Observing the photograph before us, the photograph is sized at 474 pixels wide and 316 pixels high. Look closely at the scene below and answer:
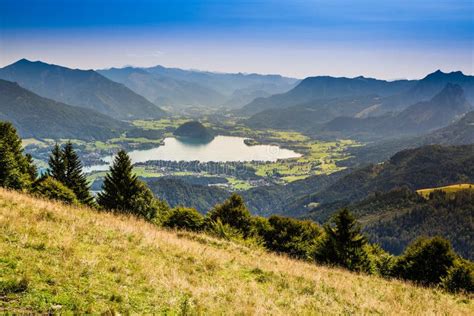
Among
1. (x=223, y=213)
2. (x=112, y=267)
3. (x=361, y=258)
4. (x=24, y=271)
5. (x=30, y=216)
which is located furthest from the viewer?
(x=223, y=213)

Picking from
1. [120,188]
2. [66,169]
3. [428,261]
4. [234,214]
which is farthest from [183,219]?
[66,169]

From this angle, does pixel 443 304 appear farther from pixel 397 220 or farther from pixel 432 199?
pixel 432 199

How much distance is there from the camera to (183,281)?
435 inches

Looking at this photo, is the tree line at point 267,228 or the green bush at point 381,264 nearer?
the tree line at point 267,228

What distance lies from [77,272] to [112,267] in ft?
3.97

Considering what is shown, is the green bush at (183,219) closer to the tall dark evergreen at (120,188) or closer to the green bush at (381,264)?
the tall dark evergreen at (120,188)

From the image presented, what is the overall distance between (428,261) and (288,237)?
13.4 m

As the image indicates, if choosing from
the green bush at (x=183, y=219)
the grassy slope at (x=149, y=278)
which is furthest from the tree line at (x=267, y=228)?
the grassy slope at (x=149, y=278)

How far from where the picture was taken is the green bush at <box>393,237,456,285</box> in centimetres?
2727

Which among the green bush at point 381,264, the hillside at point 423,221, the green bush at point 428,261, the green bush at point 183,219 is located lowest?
the hillside at point 423,221

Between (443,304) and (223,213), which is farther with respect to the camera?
(223,213)

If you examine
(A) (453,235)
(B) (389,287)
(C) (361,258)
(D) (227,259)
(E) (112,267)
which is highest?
(E) (112,267)

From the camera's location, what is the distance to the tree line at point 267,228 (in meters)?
27.3


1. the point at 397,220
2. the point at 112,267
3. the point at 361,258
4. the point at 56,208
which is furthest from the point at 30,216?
the point at 397,220
